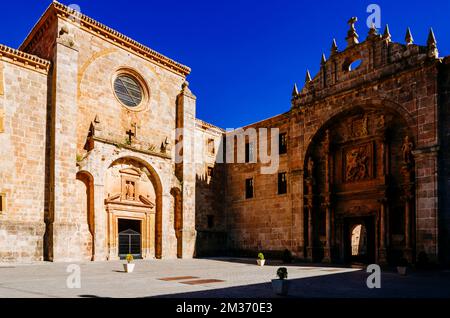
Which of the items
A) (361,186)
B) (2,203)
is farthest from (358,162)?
(2,203)

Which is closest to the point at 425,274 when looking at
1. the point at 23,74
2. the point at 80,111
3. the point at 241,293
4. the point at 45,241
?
the point at 241,293

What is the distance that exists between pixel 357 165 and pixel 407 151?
3.19 m

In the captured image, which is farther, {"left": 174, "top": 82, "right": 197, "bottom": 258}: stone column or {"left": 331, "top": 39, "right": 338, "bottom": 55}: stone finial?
{"left": 174, "top": 82, "right": 197, "bottom": 258}: stone column

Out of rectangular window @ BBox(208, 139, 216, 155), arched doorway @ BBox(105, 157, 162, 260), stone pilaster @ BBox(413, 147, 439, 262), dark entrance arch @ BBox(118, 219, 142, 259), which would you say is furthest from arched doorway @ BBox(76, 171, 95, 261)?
stone pilaster @ BBox(413, 147, 439, 262)

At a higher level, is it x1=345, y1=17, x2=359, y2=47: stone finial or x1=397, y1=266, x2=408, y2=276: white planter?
x1=345, y1=17, x2=359, y2=47: stone finial

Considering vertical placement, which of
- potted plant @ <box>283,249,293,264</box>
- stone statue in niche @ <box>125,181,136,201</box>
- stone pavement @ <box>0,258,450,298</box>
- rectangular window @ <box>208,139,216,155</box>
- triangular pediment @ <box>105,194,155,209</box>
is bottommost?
potted plant @ <box>283,249,293,264</box>

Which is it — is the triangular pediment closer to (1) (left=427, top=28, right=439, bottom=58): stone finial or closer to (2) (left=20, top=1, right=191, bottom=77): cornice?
(2) (left=20, top=1, right=191, bottom=77): cornice

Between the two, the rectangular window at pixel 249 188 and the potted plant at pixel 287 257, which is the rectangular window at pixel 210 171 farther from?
the potted plant at pixel 287 257

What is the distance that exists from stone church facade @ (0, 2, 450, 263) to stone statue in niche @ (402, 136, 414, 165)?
6cm

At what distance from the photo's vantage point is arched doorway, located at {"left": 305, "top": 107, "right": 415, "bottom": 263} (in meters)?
18.9

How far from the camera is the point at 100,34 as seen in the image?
2250 centimetres

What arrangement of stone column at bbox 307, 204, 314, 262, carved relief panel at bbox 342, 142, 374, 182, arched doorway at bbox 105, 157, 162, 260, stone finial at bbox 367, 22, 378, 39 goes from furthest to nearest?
stone column at bbox 307, 204, 314, 262 → arched doorway at bbox 105, 157, 162, 260 → carved relief panel at bbox 342, 142, 374, 182 → stone finial at bbox 367, 22, 378, 39

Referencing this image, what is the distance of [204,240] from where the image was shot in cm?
2705
